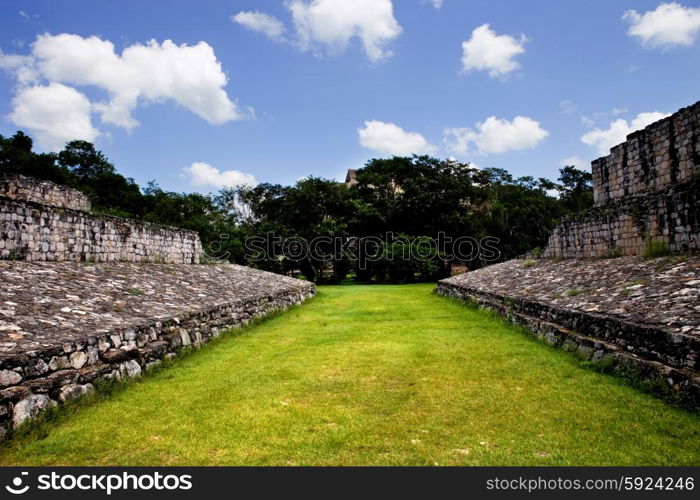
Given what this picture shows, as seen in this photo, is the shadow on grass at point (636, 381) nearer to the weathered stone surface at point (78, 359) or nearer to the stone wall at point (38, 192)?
the weathered stone surface at point (78, 359)

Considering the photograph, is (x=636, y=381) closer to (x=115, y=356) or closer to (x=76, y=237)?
(x=115, y=356)

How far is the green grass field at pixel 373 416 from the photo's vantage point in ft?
11.5

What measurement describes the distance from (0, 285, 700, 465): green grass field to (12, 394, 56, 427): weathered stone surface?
207 millimetres

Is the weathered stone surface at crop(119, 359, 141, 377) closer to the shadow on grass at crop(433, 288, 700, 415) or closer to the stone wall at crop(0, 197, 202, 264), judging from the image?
the stone wall at crop(0, 197, 202, 264)

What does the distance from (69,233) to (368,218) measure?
88.4 ft

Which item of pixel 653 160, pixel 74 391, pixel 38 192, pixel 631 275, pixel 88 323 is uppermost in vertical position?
pixel 653 160

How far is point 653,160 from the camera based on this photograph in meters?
12.1

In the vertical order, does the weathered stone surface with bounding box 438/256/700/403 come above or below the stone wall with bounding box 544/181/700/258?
Result: below

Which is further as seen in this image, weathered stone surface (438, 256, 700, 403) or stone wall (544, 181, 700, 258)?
stone wall (544, 181, 700, 258)

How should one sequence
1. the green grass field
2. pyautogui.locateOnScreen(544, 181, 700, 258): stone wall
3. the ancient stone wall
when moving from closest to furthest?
the green grass field
the ancient stone wall
pyautogui.locateOnScreen(544, 181, 700, 258): stone wall

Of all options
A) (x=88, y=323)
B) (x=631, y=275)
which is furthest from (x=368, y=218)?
(x=88, y=323)

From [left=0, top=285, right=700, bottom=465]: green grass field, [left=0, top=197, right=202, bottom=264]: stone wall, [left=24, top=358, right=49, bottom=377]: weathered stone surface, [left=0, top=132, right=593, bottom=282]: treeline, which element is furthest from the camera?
[left=0, top=132, right=593, bottom=282]: treeline

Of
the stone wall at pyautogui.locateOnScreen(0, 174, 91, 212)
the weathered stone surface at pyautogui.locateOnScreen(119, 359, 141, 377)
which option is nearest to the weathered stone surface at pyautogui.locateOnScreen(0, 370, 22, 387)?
the weathered stone surface at pyautogui.locateOnScreen(119, 359, 141, 377)

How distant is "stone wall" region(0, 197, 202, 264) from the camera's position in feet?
29.4
